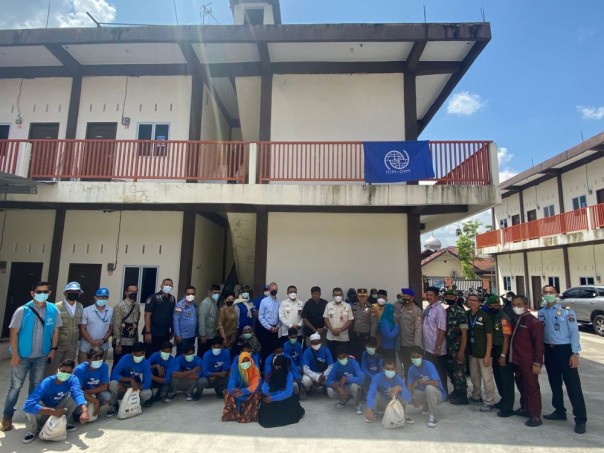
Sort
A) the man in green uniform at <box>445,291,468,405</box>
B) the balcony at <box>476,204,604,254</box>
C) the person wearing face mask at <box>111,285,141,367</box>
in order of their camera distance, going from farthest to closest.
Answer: the balcony at <box>476,204,604,254</box> → the person wearing face mask at <box>111,285,141,367</box> → the man in green uniform at <box>445,291,468,405</box>

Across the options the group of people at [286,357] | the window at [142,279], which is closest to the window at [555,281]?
the group of people at [286,357]

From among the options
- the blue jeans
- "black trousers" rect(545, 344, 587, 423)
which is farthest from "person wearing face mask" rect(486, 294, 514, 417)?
the blue jeans

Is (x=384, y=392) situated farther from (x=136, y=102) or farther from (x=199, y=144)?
(x=136, y=102)

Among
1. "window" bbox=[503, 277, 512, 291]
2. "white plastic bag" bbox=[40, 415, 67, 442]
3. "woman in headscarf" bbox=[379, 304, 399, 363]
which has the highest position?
"window" bbox=[503, 277, 512, 291]

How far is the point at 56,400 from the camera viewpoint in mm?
4379

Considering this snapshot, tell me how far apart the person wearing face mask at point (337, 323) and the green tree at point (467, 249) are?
26124 millimetres

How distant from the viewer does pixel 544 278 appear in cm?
1967

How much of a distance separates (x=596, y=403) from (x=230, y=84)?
1158cm

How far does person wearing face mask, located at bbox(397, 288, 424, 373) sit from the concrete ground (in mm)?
1101

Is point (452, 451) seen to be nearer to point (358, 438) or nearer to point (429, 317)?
point (358, 438)

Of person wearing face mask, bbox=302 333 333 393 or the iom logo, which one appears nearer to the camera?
person wearing face mask, bbox=302 333 333 393

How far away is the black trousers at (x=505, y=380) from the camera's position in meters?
4.98

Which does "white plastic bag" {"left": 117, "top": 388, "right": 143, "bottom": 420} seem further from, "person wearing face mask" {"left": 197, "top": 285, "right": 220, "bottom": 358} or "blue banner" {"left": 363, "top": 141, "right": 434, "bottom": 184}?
"blue banner" {"left": 363, "top": 141, "right": 434, "bottom": 184}

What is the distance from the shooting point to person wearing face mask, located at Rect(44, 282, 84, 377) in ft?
17.3
